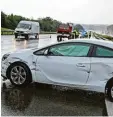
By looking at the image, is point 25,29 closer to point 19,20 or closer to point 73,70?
point 73,70

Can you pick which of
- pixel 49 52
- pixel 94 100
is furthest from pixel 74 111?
pixel 49 52

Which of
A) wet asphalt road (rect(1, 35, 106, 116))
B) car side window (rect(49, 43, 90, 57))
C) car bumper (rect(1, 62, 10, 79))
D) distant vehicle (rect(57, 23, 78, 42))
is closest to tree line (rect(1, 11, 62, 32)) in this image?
distant vehicle (rect(57, 23, 78, 42))

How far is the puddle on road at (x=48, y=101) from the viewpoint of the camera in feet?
20.3

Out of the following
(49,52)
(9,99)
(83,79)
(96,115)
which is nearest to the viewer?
(96,115)

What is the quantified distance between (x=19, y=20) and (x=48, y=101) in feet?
247

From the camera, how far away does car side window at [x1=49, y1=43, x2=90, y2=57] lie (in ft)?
25.9

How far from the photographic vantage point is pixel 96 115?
616cm

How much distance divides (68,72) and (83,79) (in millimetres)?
382

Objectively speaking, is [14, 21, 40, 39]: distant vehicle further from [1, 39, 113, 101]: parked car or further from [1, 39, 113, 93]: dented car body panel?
[1, 39, 113, 93]: dented car body panel

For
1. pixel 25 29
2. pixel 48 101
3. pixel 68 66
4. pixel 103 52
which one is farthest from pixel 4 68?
pixel 25 29

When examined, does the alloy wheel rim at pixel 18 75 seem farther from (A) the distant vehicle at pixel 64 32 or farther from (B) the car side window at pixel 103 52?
(A) the distant vehicle at pixel 64 32

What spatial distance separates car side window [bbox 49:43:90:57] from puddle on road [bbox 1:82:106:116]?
3.01ft

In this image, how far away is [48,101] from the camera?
7.01 meters

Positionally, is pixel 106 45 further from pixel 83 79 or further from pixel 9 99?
pixel 9 99
